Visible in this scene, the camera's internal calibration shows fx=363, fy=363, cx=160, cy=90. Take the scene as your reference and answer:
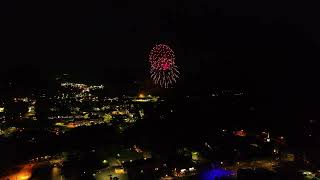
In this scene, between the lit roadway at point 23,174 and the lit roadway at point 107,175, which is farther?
the lit roadway at point 23,174

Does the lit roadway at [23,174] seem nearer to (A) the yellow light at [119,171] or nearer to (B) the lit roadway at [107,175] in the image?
(B) the lit roadway at [107,175]

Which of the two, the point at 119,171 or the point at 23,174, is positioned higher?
the point at 119,171

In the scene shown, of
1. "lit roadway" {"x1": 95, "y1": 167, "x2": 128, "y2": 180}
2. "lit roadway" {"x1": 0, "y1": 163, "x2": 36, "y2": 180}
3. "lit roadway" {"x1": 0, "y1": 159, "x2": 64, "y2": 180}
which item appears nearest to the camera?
"lit roadway" {"x1": 95, "y1": 167, "x2": 128, "y2": 180}

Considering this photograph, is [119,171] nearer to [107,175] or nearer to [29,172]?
[107,175]

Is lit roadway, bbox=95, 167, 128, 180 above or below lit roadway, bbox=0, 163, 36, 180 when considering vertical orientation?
above

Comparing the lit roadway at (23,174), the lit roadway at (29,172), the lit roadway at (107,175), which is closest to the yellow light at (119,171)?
the lit roadway at (107,175)

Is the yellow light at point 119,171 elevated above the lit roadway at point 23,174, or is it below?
above

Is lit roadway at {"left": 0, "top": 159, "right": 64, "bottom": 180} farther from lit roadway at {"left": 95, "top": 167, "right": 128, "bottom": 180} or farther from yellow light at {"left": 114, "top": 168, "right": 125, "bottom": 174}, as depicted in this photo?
yellow light at {"left": 114, "top": 168, "right": 125, "bottom": 174}

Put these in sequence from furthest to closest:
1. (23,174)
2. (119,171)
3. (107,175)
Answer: (23,174), (119,171), (107,175)

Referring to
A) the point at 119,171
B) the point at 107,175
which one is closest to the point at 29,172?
the point at 107,175

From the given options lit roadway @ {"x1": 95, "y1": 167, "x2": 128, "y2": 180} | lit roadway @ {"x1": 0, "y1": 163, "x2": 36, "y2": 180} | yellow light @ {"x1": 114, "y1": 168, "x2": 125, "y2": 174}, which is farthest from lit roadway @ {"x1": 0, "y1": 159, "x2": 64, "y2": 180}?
yellow light @ {"x1": 114, "y1": 168, "x2": 125, "y2": 174}

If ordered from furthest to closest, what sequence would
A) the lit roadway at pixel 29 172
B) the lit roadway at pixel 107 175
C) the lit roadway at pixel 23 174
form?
1. the lit roadway at pixel 23 174
2. the lit roadway at pixel 29 172
3. the lit roadway at pixel 107 175

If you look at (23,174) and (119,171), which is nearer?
(119,171)
